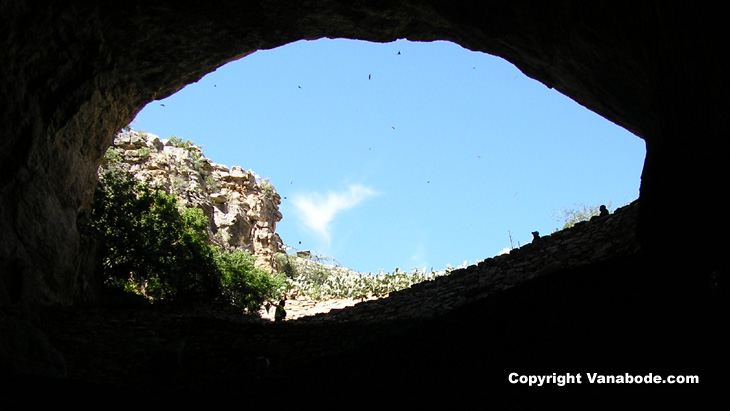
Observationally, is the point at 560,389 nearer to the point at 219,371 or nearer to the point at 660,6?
the point at 660,6

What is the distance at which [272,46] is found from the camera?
1319 cm

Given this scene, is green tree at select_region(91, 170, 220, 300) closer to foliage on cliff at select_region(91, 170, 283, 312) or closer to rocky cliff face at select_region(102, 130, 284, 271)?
foliage on cliff at select_region(91, 170, 283, 312)

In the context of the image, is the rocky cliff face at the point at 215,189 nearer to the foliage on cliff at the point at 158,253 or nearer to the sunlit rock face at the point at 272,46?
the foliage on cliff at the point at 158,253

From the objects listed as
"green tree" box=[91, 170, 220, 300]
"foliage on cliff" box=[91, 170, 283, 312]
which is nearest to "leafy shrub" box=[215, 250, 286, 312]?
"foliage on cliff" box=[91, 170, 283, 312]

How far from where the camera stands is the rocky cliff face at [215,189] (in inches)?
1117

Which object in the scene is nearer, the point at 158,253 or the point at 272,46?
the point at 272,46

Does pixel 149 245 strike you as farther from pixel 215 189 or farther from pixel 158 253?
pixel 215 189

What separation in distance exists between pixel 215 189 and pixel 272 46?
20.4 metres

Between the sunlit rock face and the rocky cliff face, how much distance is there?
14.6 metres

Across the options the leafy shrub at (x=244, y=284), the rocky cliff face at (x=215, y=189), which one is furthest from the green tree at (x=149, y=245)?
the rocky cliff face at (x=215, y=189)

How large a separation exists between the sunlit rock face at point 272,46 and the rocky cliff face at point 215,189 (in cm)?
1465

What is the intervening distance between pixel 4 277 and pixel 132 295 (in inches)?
245

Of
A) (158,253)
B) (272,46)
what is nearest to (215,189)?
(158,253)

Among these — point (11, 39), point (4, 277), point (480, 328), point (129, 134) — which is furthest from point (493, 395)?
point (129, 134)
